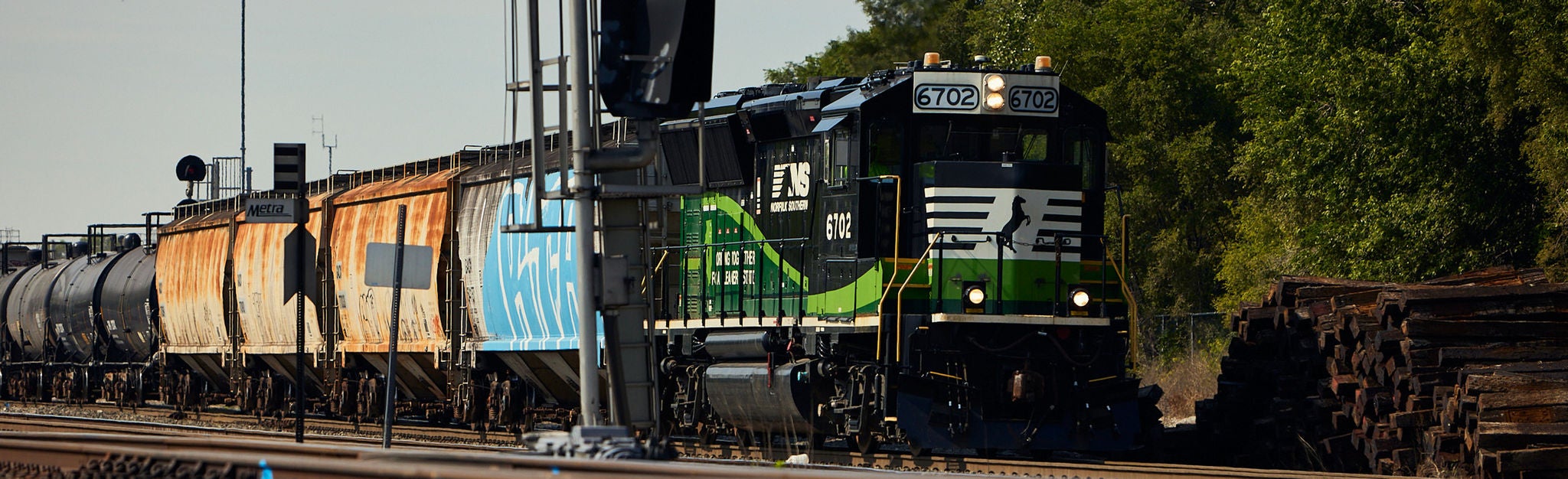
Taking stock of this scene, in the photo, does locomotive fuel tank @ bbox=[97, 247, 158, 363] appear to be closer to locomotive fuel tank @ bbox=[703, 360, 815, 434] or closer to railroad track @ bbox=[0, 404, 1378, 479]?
railroad track @ bbox=[0, 404, 1378, 479]

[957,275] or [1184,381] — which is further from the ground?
[957,275]

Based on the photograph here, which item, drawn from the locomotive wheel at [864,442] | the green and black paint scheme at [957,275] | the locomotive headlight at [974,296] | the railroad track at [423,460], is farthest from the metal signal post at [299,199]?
the locomotive headlight at [974,296]

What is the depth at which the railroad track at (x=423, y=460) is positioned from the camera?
8.49m

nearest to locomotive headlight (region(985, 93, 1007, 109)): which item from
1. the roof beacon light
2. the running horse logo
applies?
the roof beacon light

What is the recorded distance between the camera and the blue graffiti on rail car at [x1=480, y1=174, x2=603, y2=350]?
18.4 metres

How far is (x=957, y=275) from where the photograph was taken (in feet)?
50.0

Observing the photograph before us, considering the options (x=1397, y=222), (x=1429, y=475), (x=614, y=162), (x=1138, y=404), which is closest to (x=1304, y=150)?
(x=1397, y=222)

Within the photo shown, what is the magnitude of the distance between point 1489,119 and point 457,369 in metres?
13.3

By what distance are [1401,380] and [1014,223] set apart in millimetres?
3314

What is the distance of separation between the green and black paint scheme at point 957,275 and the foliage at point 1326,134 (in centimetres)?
114

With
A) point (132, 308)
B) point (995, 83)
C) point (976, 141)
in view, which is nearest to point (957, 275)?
point (976, 141)

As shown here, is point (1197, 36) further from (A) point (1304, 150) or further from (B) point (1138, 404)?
(B) point (1138, 404)

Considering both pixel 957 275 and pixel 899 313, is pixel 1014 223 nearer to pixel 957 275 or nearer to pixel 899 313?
pixel 957 275

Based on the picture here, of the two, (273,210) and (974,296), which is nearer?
(974,296)
